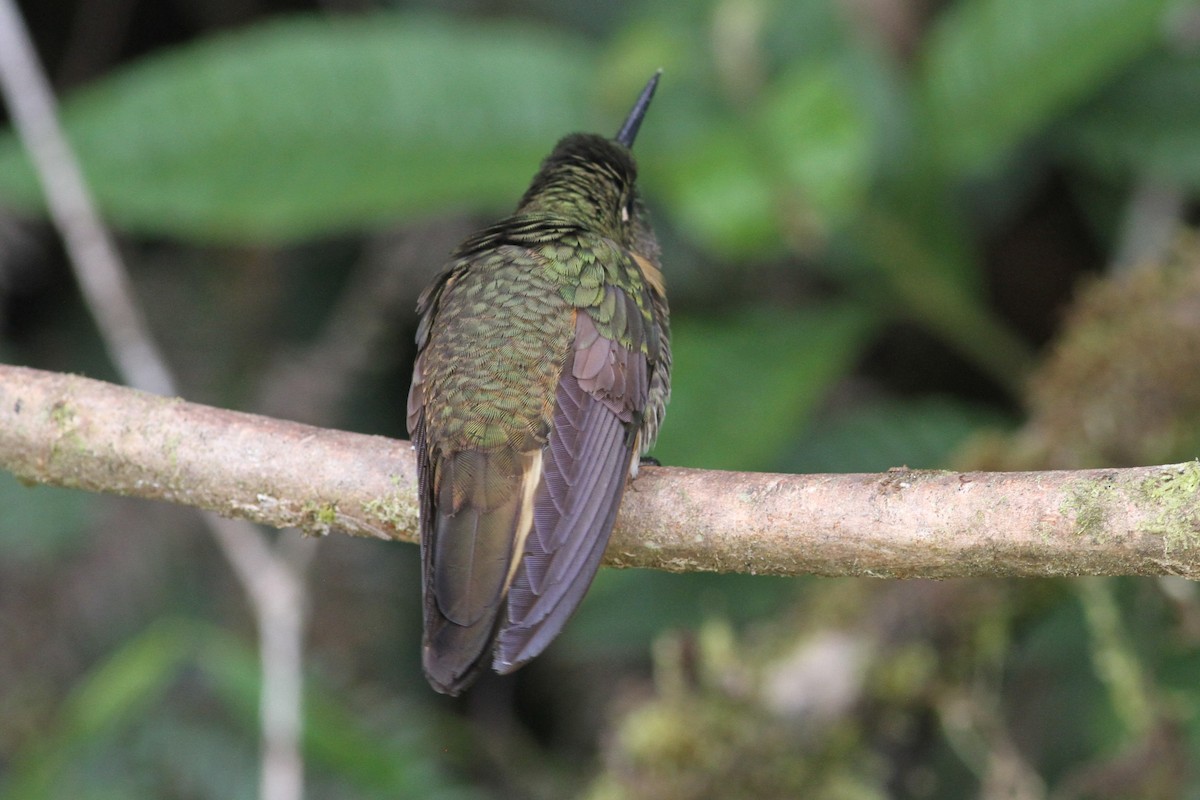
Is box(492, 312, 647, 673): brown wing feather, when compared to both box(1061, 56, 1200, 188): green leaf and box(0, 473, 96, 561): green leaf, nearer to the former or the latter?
box(1061, 56, 1200, 188): green leaf

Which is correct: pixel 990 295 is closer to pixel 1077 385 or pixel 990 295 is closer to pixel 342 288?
pixel 1077 385

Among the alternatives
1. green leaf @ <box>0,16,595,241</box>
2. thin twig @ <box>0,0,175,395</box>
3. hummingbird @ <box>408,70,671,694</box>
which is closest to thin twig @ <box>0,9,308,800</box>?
thin twig @ <box>0,0,175,395</box>

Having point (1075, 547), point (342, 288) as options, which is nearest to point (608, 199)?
point (1075, 547)

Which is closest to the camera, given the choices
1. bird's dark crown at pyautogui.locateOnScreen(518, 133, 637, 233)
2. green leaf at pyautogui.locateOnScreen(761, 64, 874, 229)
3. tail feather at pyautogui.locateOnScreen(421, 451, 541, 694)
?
tail feather at pyautogui.locateOnScreen(421, 451, 541, 694)

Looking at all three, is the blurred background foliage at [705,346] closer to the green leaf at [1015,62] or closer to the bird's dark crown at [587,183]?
the green leaf at [1015,62]

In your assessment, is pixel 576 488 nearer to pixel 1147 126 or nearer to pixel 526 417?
pixel 526 417

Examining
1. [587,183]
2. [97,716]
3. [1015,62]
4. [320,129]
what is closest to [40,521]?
[97,716]
